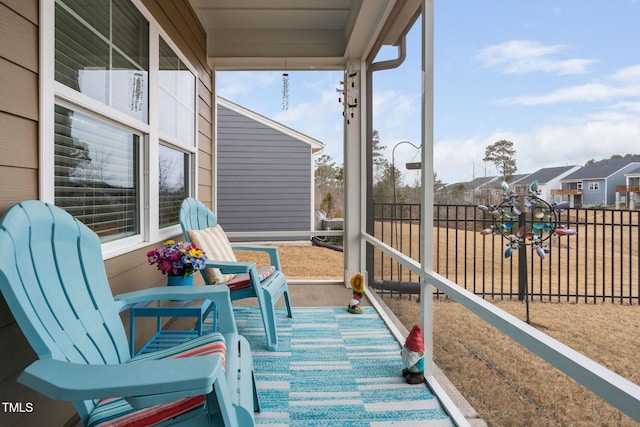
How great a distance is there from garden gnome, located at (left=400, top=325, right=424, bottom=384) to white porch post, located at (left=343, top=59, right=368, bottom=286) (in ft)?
6.89

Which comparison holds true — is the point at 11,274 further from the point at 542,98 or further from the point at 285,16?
the point at 285,16

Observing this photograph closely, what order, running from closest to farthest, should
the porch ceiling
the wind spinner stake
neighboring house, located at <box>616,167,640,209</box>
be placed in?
neighboring house, located at <box>616,167,640,209</box>, the wind spinner stake, the porch ceiling

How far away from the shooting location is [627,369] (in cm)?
90

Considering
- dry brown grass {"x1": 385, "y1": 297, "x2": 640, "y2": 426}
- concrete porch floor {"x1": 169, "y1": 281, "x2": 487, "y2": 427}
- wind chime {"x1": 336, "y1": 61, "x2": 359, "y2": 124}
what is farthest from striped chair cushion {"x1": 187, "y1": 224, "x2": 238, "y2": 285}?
wind chime {"x1": 336, "y1": 61, "x2": 359, "y2": 124}

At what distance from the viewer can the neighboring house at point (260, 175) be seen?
4.48m

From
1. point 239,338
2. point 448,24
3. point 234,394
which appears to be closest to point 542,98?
point 448,24

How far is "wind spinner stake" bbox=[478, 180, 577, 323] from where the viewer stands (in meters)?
1.08

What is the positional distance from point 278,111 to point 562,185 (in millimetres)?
3710

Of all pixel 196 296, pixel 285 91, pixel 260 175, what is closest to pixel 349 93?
pixel 285 91

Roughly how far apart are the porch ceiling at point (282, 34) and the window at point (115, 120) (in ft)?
3.23

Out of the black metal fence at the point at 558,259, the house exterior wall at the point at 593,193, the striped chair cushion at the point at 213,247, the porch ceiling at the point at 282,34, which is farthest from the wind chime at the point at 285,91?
the house exterior wall at the point at 593,193

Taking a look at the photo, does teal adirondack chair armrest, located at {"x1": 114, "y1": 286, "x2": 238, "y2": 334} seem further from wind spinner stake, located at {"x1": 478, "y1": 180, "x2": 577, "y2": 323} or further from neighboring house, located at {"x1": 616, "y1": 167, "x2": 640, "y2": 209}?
neighboring house, located at {"x1": 616, "y1": 167, "x2": 640, "y2": 209}

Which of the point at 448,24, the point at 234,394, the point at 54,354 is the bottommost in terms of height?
the point at 234,394

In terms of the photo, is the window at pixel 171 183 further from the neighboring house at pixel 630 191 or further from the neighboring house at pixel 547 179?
the neighboring house at pixel 630 191
